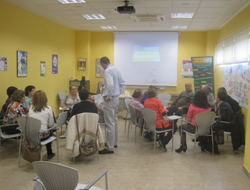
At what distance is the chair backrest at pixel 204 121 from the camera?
4114mm

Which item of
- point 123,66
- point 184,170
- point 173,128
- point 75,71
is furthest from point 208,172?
point 75,71

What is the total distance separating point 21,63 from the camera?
5.86 meters

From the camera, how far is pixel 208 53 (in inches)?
338

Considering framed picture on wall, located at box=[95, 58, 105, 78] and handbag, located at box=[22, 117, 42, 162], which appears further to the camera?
framed picture on wall, located at box=[95, 58, 105, 78]

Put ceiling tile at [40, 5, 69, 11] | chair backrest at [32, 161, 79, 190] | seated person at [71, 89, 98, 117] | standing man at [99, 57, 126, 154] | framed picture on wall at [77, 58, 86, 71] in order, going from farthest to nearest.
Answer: framed picture on wall at [77, 58, 86, 71], ceiling tile at [40, 5, 69, 11], standing man at [99, 57, 126, 154], seated person at [71, 89, 98, 117], chair backrest at [32, 161, 79, 190]

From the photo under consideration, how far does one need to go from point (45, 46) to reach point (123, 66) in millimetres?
3288

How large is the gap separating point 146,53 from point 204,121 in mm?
5412

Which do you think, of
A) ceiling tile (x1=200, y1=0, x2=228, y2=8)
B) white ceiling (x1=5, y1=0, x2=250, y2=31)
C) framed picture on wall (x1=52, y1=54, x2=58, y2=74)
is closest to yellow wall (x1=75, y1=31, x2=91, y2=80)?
white ceiling (x1=5, y1=0, x2=250, y2=31)

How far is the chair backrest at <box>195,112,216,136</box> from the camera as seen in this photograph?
4.11 metres

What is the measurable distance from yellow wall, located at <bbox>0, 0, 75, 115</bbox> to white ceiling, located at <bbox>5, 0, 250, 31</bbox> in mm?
275

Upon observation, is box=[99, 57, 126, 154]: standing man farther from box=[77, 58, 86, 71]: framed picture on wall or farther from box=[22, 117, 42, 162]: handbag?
box=[77, 58, 86, 71]: framed picture on wall

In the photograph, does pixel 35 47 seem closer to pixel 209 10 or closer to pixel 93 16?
pixel 93 16

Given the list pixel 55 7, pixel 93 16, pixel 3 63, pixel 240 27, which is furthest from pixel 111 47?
pixel 240 27

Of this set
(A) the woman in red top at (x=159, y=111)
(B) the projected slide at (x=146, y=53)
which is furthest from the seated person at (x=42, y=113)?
(B) the projected slide at (x=146, y=53)
